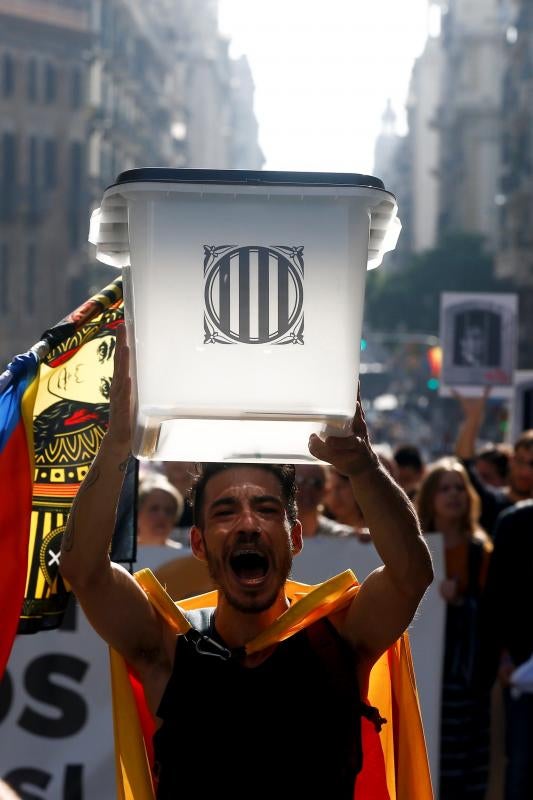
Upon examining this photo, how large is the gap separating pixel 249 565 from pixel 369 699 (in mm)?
417

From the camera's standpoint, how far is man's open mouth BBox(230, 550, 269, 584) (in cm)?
339

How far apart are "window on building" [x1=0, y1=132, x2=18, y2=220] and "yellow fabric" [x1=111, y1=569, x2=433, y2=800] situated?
46190mm

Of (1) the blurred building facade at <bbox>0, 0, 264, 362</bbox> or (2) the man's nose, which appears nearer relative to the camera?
(2) the man's nose

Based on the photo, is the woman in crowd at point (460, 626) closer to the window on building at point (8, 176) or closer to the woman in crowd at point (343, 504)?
the woman in crowd at point (343, 504)

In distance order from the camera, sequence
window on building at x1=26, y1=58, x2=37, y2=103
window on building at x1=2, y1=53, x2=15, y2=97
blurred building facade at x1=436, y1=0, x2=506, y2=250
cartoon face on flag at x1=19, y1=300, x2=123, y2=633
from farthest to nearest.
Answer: blurred building facade at x1=436, y1=0, x2=506, y2=250 < window on building at x1=26, y1=58, x2=37, y2=103 < window on building at x1=2, y1=53, x2=15, y2=97 < cartoon face on flag at x1=19, y1=300, x2=123, y2=633

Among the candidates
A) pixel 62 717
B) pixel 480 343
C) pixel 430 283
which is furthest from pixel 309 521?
pixel 430 283

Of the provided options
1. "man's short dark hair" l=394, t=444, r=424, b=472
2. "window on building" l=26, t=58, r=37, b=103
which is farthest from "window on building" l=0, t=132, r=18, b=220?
"man's short dark hair" l=394, t=444, r=424, b=472

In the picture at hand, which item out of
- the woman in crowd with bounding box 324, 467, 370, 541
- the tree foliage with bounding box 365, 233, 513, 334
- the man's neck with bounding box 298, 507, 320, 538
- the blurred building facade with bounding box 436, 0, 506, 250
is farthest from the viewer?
the blurred building facade with bounding box 436, 0, 506, 250

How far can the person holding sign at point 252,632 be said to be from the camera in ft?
10.7

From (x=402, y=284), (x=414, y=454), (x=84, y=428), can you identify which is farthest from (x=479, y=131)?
(x=84, y=428)

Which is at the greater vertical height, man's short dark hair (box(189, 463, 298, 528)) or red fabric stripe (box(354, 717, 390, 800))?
man's short dark hair (box(189, 463, 298, 528))

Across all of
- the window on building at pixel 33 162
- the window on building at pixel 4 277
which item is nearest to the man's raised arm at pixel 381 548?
the window on building at pixel 4 277

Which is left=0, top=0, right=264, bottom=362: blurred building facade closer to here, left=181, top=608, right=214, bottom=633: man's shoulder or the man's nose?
left=181, top=608, right=214, bottom=633: man's shoulder

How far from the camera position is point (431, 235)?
12431 cm
